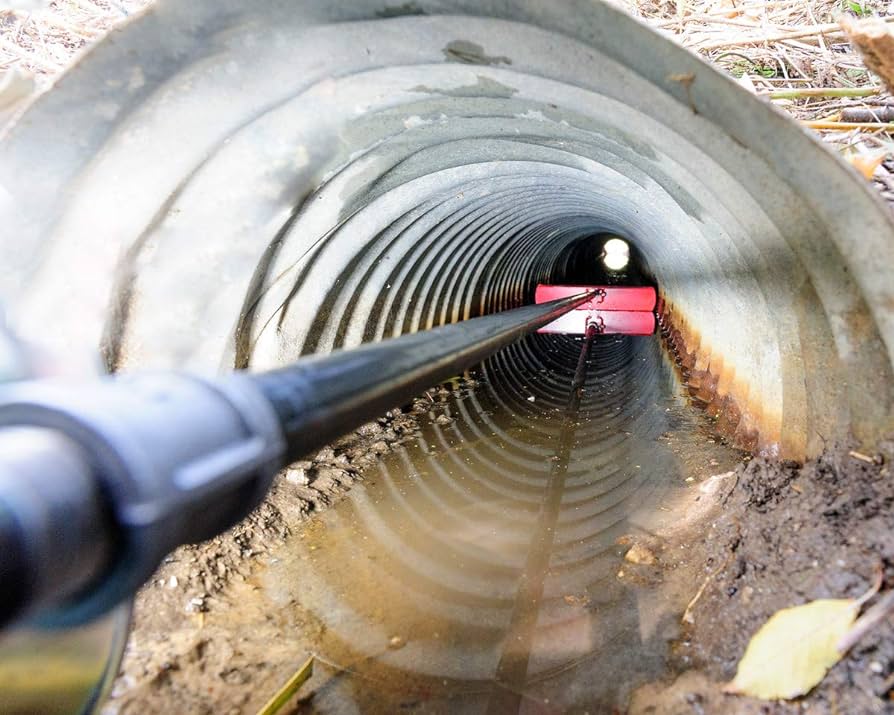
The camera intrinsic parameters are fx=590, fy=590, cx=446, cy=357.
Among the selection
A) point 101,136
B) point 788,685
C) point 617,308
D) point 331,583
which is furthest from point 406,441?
point 617,308

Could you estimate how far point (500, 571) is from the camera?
287 cm

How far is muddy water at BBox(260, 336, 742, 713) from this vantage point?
7.07 ft

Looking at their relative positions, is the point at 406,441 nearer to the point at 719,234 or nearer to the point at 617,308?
the point at 719,234

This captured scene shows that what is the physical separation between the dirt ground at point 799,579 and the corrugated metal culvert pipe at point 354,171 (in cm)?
24

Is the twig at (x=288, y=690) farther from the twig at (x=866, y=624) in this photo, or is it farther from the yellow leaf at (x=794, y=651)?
the twig at (x=866, y=624)

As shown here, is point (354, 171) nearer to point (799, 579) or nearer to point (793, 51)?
point (799, 579)

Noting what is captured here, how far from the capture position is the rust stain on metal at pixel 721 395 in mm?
3621

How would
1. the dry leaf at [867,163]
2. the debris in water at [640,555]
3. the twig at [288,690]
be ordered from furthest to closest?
1. the debris in water at [640,555]
2. the dry leaf at [867,163]
3. the twig at [288,690]

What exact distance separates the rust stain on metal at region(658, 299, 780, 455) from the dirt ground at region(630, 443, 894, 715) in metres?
0.91

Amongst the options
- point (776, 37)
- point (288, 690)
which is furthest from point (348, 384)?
point (776, 37)

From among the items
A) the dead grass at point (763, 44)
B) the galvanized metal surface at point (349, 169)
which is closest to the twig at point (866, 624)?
the galvanized metal surface at point (349, 169)

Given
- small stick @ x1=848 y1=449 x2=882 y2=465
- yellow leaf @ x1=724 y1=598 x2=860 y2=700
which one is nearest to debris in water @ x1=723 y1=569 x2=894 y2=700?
yellow leaf @ x1=724 y1=598 x2=860 y2=700

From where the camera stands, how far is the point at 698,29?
4918mm

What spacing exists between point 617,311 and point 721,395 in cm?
514
